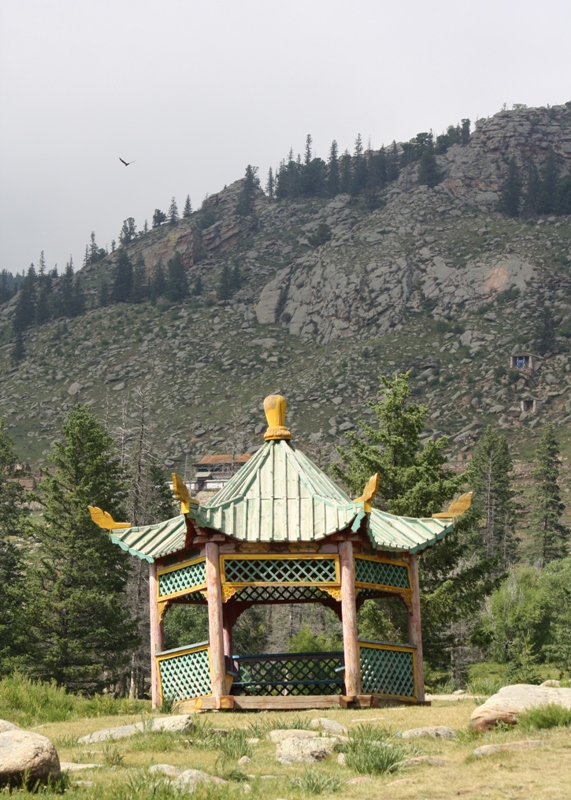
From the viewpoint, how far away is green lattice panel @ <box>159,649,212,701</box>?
19.3 meters

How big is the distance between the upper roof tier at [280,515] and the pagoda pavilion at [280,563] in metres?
0.02

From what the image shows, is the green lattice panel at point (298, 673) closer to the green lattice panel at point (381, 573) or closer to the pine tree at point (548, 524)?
the green lattice panel at point (381, 573)

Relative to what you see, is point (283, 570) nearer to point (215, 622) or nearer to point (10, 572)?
point (215, 622)

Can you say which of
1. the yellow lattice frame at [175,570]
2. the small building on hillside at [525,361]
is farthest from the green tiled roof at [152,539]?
the small building on hillside at [525,361]

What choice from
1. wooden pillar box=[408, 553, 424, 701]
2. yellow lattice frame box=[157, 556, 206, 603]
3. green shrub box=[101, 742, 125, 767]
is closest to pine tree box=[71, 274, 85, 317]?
yellow lattice frame box=[157, 556, 206, 603]

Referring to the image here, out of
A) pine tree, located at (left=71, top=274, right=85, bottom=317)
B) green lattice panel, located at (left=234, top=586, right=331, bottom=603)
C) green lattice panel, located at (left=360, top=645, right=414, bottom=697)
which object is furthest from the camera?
pine tree, located at (left=71, top=274, right=85, bottom=317)

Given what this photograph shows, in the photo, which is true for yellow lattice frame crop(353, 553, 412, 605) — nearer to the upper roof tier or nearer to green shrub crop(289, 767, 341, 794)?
the upper roof tier

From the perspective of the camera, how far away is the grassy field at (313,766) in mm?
10695

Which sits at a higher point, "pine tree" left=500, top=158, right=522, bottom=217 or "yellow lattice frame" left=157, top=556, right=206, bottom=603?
"pine tree" left=500, top=158, right=522, bottom=217

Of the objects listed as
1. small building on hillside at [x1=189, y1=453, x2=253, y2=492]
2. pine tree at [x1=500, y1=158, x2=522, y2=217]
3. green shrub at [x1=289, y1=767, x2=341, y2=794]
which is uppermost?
pine tree at [x1=500, y1=158, x2=522, y2=217]

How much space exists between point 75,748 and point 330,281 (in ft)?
476

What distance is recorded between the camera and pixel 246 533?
19094 mm

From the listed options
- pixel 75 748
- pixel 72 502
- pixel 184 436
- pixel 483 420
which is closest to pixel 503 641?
pixel 72 502

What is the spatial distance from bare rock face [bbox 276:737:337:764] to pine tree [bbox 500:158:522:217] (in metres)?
167
